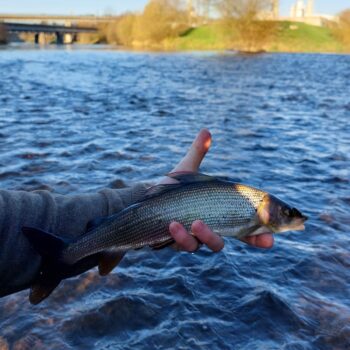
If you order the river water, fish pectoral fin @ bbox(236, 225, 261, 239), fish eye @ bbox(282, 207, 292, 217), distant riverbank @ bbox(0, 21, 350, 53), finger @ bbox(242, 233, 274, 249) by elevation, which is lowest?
the river water

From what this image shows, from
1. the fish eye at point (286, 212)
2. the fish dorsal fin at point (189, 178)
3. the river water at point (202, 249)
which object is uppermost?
the fish dorsal fin at point (189, 178)

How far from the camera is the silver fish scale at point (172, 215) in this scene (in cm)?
279

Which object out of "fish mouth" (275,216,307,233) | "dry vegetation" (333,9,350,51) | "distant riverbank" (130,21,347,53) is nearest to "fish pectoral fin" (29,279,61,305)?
"fish mouth" (275,216,307,233)

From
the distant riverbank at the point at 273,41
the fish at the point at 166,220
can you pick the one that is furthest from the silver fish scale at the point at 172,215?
the distant riverbank at the point at 273,41

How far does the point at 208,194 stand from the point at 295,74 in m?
30.2

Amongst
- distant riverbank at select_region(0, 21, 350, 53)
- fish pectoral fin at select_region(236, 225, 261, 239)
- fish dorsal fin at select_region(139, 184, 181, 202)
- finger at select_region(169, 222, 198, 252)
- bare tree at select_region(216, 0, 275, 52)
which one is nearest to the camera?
finger at select_region(169, 222, 198, 252)

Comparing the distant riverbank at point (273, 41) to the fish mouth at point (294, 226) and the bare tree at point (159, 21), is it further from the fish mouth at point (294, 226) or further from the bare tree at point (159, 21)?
the fish mouth at point (294, 226)

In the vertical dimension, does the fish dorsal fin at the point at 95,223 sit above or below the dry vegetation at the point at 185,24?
below

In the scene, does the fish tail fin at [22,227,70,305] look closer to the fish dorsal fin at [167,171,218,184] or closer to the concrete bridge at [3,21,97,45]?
Answer: the fish dorsal fin at [167,171,218,184]

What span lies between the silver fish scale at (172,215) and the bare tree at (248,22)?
65.0 m

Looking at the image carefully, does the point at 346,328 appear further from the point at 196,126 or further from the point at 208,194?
the point at 196,126

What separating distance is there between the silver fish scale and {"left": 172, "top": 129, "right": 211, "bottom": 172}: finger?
0.37 m

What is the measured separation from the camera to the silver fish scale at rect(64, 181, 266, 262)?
279 cm

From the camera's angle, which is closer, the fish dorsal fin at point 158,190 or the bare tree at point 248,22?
the fish dorsal fin at point 158,190
